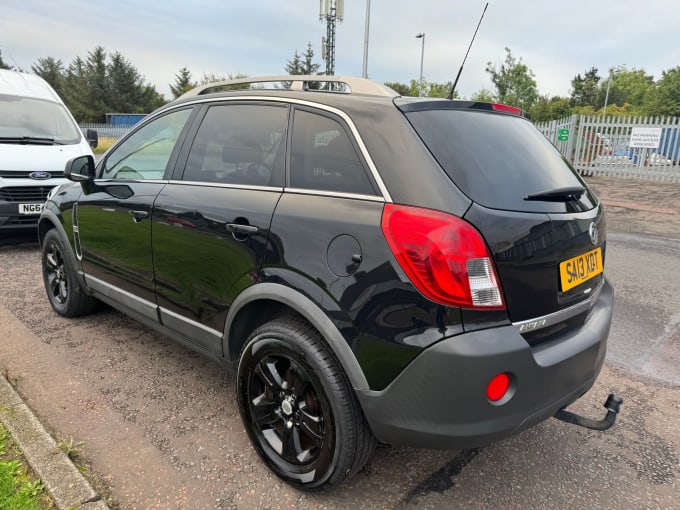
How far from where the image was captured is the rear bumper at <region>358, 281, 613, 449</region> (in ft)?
5.51

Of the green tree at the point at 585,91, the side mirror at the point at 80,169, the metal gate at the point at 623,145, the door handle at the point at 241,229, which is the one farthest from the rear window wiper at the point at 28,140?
the green tree at the point at 585,91

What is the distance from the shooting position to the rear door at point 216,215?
89.9 inches

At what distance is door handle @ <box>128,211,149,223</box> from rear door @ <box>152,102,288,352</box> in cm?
10

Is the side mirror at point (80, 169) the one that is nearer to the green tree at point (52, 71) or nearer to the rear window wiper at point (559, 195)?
the rear window wiper at point (559, 195)

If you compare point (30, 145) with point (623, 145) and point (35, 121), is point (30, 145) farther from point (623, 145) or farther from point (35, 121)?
point (623, 145)

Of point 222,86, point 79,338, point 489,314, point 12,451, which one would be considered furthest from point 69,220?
point 489,314

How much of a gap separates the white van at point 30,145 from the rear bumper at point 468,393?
580cm

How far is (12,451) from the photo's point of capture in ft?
7.63

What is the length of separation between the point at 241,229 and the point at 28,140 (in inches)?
222

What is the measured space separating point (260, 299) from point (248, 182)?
1.98 ft

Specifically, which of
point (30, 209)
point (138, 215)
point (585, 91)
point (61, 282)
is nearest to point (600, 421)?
point (138, 215)

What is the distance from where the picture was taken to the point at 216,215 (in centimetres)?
242

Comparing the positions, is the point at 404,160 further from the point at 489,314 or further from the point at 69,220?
the point at 69,220

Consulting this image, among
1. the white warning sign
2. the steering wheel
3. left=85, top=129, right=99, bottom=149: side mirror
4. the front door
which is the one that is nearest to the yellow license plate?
the front door
